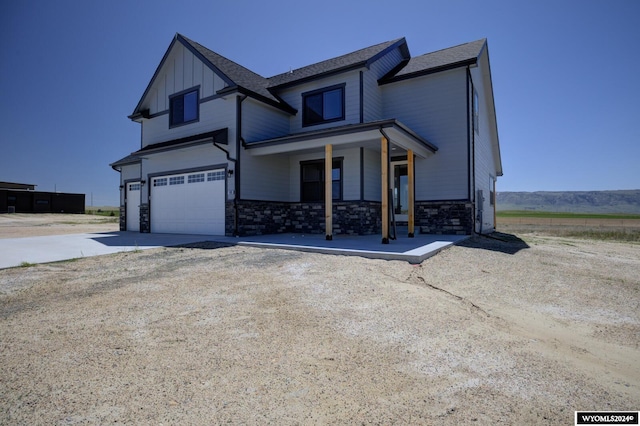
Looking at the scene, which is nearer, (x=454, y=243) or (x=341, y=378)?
(x=341, y=378)

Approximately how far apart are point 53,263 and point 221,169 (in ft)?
20.6

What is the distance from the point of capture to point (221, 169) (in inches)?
476

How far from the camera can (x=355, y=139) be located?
9453 millimetres

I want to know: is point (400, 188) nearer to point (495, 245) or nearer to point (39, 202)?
point (495, 245)

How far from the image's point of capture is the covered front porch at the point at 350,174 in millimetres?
9398

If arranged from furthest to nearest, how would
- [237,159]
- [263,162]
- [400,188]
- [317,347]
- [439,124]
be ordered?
[400,188], [263,162], [439,124], [237,159], [317,347]

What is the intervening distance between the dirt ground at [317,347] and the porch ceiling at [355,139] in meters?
4.65

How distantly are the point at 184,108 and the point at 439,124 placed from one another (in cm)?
1069

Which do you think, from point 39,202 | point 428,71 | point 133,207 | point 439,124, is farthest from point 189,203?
point 39,202

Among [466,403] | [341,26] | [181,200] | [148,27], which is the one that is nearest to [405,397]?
[466,403]

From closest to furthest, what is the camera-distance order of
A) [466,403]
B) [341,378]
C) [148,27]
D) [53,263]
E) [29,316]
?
[466,403] < [341,378] < [29,316] < [53,263] < [148,27]

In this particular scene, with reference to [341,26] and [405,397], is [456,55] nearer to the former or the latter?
[341,26]

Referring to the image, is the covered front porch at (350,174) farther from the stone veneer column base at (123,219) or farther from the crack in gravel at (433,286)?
the stone veneer column base at (123,219)

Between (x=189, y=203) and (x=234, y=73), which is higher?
(x=234, y=73)
